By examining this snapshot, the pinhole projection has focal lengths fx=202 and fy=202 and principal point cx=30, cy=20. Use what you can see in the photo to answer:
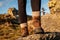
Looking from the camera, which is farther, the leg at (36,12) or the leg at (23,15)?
the leg at (23,15)

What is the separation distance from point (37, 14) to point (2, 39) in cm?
822

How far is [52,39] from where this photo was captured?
9352 millimetres

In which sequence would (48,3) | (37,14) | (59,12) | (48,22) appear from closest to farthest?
(37,14)
(48,22)
(59,12)
(48,3)

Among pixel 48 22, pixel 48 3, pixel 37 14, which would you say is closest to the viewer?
pixel 37 14

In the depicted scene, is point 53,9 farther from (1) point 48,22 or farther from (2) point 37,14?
(2) point 37,14

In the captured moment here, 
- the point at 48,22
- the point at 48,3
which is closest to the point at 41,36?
the point at 48,22

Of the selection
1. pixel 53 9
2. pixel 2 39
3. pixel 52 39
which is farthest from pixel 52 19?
pixel 52 39

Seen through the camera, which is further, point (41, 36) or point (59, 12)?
point (59, 12)

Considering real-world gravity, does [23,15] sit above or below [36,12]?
below

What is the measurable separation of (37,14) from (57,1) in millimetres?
10312

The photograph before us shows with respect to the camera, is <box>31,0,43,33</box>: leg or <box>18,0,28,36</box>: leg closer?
<box>31,0,43,33</box>: leg

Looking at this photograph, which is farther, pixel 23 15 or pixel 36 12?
pixel 23 15

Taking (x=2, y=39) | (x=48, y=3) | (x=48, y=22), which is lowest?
(x=2, y=39)

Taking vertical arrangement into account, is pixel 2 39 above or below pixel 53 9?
below
